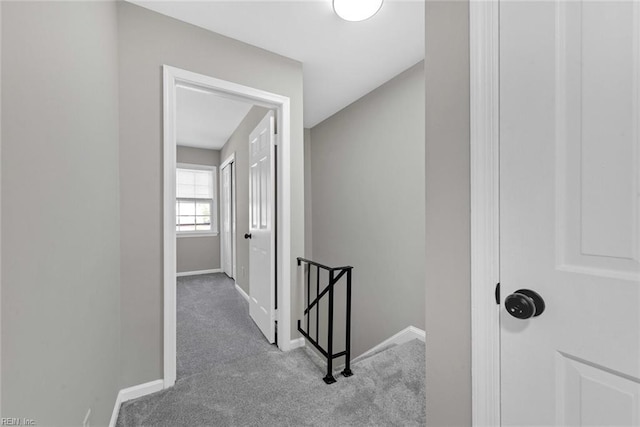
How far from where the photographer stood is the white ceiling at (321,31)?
5.79 ft

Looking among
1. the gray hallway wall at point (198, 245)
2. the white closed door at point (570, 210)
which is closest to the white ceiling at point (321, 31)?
the white closed door at point (570, 210)

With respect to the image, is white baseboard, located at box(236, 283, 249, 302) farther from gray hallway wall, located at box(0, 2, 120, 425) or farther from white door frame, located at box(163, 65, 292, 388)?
gray hallway wall, located at box(0, 2, 120, 425)

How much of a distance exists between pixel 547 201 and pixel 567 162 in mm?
101

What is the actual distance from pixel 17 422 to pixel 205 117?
4002mm

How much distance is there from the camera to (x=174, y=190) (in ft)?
6.06

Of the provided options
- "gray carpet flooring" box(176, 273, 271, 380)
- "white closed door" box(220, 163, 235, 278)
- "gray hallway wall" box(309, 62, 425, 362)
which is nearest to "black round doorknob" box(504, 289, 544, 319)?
"gray hallway wall" box(309, 62, 425, 362)

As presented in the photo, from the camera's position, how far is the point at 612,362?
1.95ft

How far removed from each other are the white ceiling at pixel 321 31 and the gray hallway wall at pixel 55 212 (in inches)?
28.1

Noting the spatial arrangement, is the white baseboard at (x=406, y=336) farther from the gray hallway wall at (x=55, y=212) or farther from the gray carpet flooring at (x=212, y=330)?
the gray hallway wall at (x=55, y=212)

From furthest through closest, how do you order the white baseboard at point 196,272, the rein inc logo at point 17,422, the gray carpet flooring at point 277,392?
1. the white baseboard at point 196,272
2. the gray carpet flooring at point 277,392
3. the rein inc logo at point 17,422

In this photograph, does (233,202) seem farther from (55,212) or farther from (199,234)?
(55,212)

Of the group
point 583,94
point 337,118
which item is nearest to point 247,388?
point 583,94

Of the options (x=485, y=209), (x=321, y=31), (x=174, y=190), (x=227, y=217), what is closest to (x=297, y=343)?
(x=174, y=190)

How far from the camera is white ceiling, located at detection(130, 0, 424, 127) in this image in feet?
5.79
